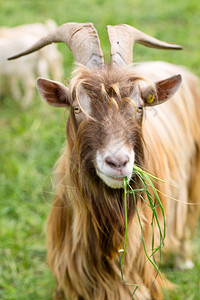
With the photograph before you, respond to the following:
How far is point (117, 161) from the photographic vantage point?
2.43 m

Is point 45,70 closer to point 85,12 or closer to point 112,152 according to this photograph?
point 85,12

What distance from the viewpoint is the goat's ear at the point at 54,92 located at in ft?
9.14

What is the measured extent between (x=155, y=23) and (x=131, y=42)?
18.2ft

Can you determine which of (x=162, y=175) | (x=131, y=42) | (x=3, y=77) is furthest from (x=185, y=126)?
(x=3, y=77)

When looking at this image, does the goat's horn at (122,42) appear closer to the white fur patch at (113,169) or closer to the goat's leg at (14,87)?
the white fur patch at (113,169)

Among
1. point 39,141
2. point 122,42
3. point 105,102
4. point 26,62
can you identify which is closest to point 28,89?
point 26,62

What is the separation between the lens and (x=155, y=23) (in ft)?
27.4

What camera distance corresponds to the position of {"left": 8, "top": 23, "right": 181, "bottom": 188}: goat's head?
2.53m

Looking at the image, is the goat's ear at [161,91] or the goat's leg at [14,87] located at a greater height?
the goat's ear at [161,91]

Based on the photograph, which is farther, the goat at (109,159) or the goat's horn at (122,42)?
A: the goat's horn at (122,42)

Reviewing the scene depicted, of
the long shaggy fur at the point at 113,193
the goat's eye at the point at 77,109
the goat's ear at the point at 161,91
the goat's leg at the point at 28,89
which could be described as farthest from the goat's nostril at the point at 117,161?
the goat's leg at the point at 28,89

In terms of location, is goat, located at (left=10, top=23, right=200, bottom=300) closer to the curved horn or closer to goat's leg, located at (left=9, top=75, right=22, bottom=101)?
the curved horn

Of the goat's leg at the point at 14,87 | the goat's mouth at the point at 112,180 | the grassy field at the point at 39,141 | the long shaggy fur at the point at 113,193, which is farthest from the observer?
the goat's leg at the point at 14,87

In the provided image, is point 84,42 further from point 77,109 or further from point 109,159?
point 109,159
